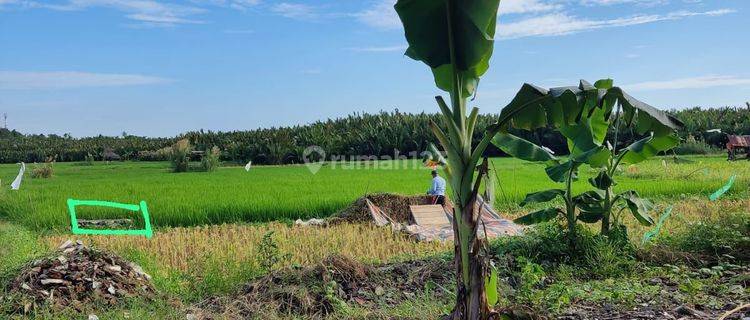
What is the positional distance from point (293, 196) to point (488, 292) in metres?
9.09

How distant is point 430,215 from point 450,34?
6019 mm

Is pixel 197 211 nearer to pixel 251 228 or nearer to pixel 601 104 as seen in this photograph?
pixel 251 228

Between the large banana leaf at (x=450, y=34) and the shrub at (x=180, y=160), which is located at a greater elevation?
the large banana leaf at (x=450, y=34)

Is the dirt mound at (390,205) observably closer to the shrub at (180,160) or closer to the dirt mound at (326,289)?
the dirt mound at (326,289)

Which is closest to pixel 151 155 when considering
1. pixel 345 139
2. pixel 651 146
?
pixel 345 139

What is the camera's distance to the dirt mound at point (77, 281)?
4762 mm

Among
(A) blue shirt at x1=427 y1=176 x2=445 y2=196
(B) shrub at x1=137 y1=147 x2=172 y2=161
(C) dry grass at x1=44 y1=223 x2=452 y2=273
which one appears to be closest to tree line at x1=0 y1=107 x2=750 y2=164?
(B) shrub at x1=137 y1=147 x2=172 y2=161

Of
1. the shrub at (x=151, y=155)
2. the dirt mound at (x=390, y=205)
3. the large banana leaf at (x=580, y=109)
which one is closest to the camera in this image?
the large banana leaf at (x=580, y=109)

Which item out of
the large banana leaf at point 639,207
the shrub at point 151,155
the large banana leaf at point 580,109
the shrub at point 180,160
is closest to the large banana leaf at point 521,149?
the large banana leaf at point 639,207

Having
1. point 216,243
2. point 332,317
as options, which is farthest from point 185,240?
point 332,317

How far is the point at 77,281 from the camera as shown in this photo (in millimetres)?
4957

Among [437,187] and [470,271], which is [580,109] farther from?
[437,187]

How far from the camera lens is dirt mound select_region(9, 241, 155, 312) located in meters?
4.76

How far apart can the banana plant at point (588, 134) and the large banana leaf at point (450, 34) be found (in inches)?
15.9
